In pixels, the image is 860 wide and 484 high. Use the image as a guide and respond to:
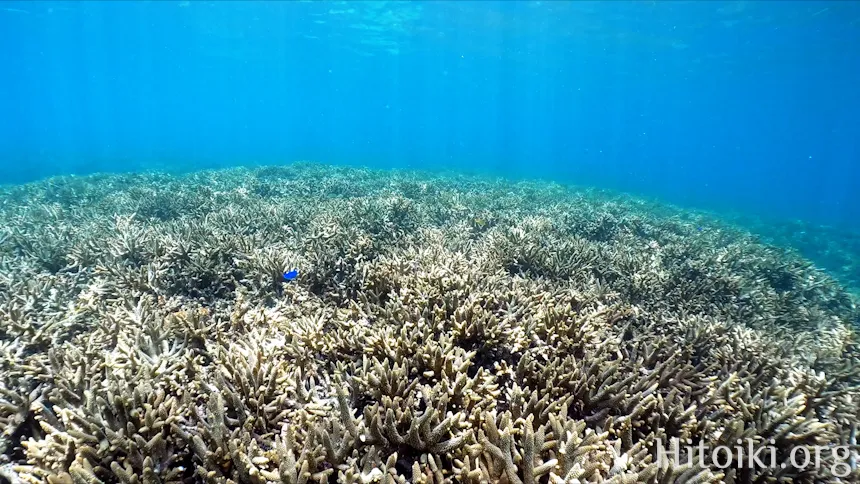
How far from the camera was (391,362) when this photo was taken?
3719 millimetres

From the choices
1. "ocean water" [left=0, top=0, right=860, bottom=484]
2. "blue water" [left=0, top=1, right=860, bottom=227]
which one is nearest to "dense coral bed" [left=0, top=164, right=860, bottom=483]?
"ocean water" [left=0, top=0, right=860, bottom=484]

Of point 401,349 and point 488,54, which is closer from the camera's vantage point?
point 401,349

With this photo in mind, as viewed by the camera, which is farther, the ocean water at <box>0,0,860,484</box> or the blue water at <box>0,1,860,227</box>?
the blue water at <box>0,1,860,227</box>

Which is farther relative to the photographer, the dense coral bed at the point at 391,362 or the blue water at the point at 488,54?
the blue water at the point at 488,54

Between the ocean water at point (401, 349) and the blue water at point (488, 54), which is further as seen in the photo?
the blue water at point (488, 54)

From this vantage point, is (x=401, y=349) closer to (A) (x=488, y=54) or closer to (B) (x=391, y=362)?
(B) (x=391, y=362)

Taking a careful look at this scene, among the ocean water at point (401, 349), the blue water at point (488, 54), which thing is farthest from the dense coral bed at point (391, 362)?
the blue water at point (488, 54)

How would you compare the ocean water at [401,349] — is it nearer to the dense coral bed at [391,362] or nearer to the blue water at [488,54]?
the dense coral bed at [391,362]

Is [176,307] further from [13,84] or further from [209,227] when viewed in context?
[13,84]

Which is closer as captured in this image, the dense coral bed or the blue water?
the dense coral bed

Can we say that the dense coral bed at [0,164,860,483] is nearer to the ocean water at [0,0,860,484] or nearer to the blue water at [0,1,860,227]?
the ocean water at [0,0,860,484]

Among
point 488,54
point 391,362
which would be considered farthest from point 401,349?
point 488,54

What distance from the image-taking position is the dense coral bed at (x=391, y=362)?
2617 millimetres

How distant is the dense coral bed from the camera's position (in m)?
2.62
